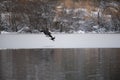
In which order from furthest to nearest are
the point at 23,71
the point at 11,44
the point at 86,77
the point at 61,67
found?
the point at 11,44, the point at 61,67, the point at 23,71, the point at 86,77

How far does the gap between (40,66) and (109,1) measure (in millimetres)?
11276

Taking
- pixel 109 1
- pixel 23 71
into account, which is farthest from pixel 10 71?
pixel 109 1

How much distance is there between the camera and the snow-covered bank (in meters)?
18.0

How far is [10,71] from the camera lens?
815 cm

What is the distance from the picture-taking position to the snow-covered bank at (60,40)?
59.0 ft

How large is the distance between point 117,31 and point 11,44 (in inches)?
234

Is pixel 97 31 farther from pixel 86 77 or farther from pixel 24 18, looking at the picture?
pixel 86 77

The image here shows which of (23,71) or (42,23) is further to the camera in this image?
(42,23)

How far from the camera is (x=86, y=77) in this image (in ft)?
23.4

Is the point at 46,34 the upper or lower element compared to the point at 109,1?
lower

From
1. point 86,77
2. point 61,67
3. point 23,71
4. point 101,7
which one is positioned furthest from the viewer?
point 101,7

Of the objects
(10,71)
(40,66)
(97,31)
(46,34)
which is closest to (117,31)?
(97,31)

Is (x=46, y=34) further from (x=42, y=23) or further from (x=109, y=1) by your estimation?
(x=109, y=1)

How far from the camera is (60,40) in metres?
18.7
